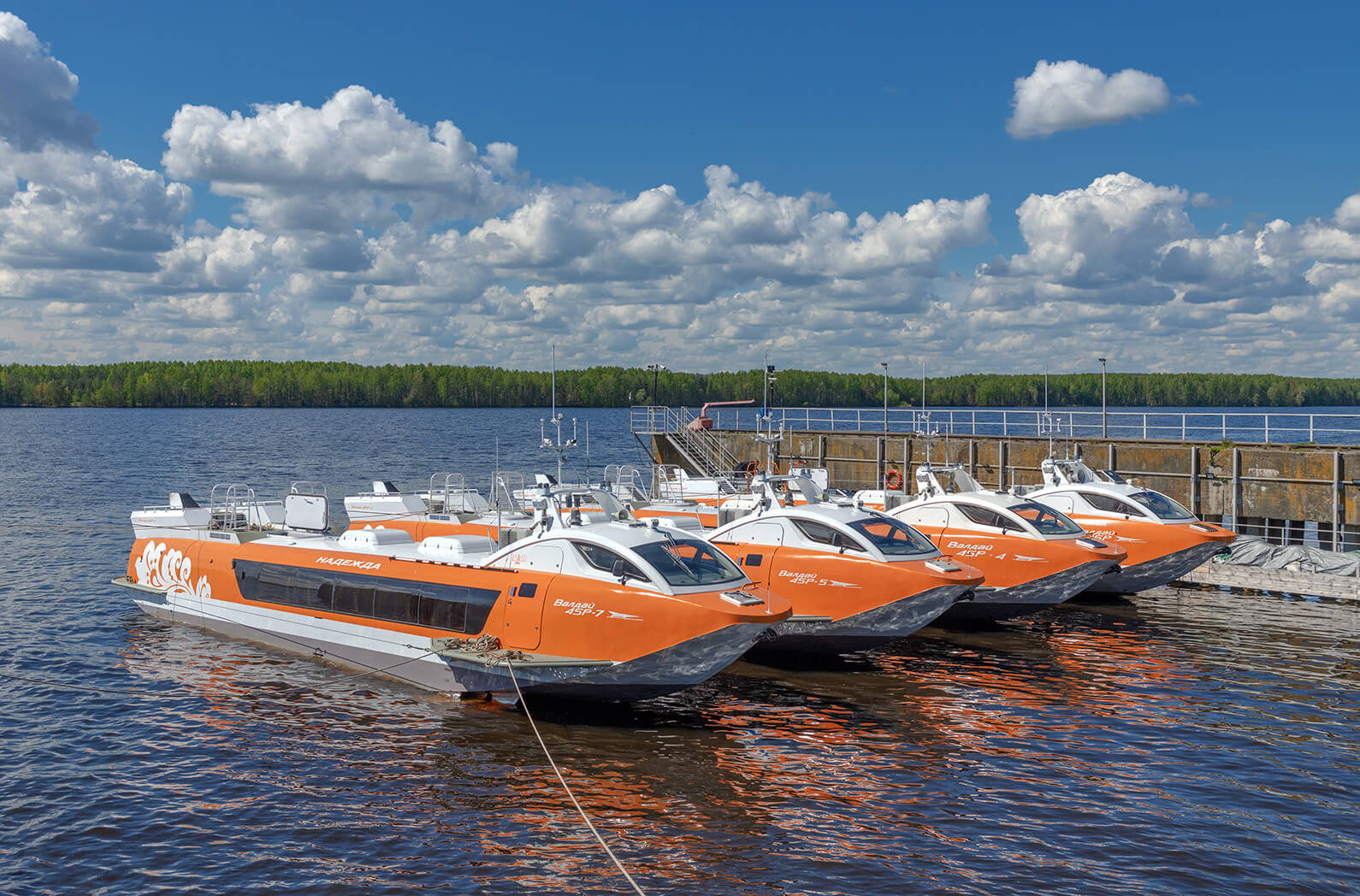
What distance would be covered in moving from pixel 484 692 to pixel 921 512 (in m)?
12.0

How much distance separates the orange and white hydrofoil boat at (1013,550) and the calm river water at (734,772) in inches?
38.7

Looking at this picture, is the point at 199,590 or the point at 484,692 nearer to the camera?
the point at 484,692

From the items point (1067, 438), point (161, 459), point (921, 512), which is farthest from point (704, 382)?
point (921, 512)

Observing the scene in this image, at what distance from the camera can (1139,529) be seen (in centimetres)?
2555

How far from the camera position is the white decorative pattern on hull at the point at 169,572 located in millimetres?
22391

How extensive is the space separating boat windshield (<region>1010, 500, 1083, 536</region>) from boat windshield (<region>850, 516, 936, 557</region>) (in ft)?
12.9

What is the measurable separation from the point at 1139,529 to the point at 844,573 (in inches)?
421

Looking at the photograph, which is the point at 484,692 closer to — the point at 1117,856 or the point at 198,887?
the point at 198,887

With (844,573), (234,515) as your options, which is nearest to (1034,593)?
(844,573)

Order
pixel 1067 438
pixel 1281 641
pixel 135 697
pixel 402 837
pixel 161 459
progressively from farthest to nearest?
pixel 161 459
pixel 1067 438
pixel 1281 641
pixel 135 697
pixel 402 837

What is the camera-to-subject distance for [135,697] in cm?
1812

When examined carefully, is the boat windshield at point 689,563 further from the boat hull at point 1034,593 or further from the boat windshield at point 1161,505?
the boat windshield at point 1161,505

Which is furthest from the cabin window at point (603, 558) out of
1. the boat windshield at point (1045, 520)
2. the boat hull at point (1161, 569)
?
the boat hull at point (1161, 569)

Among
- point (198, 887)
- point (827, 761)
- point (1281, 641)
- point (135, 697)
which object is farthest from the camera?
point (1281, 641)
